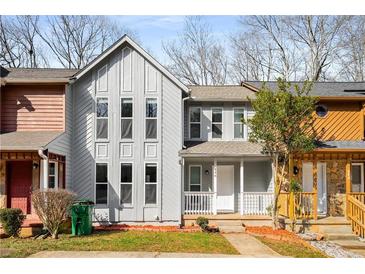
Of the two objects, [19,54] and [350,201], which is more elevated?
[19,54]

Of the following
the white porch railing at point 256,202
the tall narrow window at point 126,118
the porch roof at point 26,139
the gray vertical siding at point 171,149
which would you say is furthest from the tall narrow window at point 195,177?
the porch roof at point 26,139

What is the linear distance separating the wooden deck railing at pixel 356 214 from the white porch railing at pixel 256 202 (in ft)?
9.76

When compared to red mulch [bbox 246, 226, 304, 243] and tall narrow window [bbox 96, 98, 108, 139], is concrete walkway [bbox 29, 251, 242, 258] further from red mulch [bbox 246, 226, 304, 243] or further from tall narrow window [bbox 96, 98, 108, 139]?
tall narrow window [bbox 96, 98, 108, 139]

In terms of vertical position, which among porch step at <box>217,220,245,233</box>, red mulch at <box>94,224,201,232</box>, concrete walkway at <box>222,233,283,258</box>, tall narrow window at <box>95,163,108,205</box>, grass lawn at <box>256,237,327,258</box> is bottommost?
grass lawn at <box>256,237,327,258</box>

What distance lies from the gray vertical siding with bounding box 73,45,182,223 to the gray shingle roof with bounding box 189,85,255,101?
1676 millimetres

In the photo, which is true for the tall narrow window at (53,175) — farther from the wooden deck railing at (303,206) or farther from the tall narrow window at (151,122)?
the wooden deck railing at (303,206)

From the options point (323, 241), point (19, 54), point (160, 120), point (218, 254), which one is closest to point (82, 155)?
point (160, 120)

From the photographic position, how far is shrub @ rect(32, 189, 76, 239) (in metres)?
15.7

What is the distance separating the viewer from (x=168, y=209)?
19219mm

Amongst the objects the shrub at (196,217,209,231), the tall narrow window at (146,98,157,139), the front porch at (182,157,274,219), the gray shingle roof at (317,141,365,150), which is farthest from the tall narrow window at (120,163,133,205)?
the gray shingle roof at (317,141,365,150)

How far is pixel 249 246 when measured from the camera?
14.4 meters
